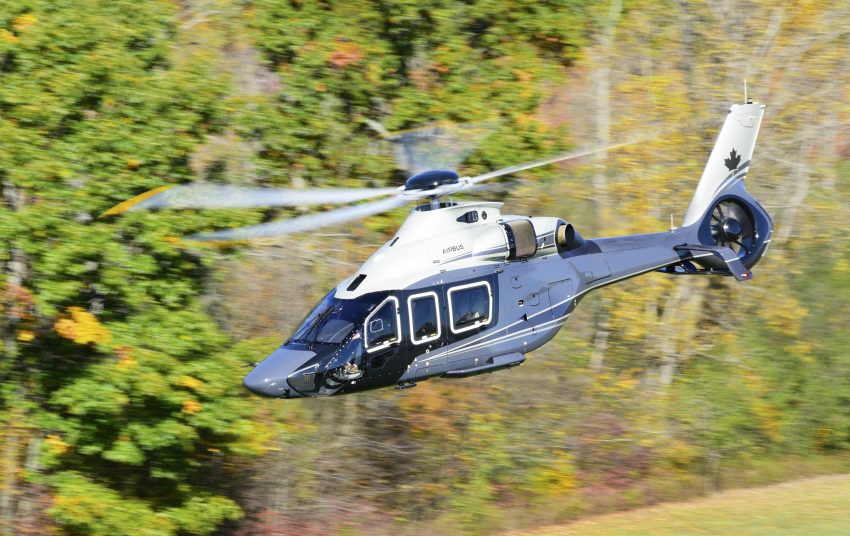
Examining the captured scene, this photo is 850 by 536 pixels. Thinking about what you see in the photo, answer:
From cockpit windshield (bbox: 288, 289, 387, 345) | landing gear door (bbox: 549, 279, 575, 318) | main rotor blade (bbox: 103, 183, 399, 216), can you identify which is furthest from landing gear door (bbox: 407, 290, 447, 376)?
landing gear door (bbox: 549, 279, 575, 318)

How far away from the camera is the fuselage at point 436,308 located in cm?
1006

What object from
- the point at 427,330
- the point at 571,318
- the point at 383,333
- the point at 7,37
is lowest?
the point at 571,318

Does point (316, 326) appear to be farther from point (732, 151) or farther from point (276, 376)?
point (732, 151)

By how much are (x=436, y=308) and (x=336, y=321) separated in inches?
42.7

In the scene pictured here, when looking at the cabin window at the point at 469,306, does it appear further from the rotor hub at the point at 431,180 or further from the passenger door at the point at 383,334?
the rotor hub at the point at 431,180

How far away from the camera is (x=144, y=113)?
15.4m

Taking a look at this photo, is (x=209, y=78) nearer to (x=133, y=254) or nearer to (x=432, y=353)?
(x=133, y=254)

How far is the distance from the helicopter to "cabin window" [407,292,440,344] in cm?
1

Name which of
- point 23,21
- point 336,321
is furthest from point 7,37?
point 336,321

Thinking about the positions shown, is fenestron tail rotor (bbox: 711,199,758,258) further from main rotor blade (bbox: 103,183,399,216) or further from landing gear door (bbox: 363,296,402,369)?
landing gear door (bbox: 363,296,402,369)

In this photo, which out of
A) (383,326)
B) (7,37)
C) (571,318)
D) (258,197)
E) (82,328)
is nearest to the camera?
(258,197)

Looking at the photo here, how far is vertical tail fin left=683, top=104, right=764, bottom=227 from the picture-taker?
45.9 feet

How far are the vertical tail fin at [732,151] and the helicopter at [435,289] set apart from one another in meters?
1.92

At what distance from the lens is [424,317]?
10469 mm
